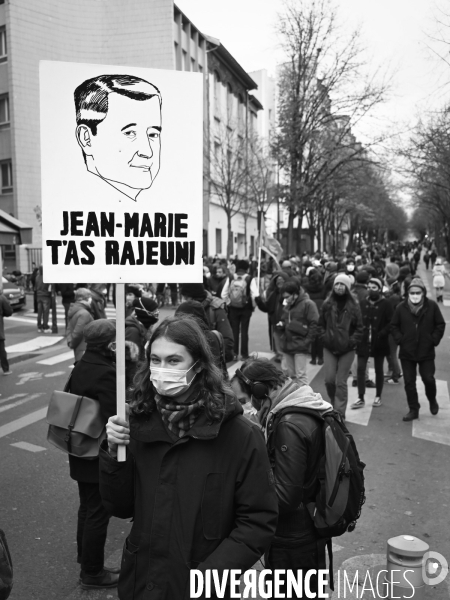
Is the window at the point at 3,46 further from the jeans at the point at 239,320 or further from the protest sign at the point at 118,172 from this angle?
the protest sign at the point at 118,172

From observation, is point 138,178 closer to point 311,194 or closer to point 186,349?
point 186,349

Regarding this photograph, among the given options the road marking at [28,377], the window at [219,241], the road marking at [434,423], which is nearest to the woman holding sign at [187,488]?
the road marking at [434,423]

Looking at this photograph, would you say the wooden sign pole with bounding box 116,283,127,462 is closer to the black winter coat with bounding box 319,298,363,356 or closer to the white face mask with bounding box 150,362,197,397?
the white face mask with bounding box 150,362,197,397

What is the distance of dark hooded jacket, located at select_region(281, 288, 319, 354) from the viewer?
28.6 ft

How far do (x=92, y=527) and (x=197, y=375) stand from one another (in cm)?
199

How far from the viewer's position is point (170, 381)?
2527mm

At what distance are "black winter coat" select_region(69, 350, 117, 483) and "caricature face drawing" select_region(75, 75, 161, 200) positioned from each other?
1614 mm

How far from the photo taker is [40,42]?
3259 centimetres

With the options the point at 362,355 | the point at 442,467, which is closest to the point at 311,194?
the point at 362,355

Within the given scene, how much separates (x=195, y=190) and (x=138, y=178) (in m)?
0.29

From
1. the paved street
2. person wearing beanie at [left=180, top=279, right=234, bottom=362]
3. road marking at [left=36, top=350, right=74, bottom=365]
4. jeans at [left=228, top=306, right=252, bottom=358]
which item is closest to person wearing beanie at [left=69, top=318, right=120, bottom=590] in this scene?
the paved street

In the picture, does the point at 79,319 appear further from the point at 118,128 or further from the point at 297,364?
the point at 118,128

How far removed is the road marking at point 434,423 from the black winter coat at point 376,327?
105 cm

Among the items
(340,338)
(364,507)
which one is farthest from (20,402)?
(364,507)
